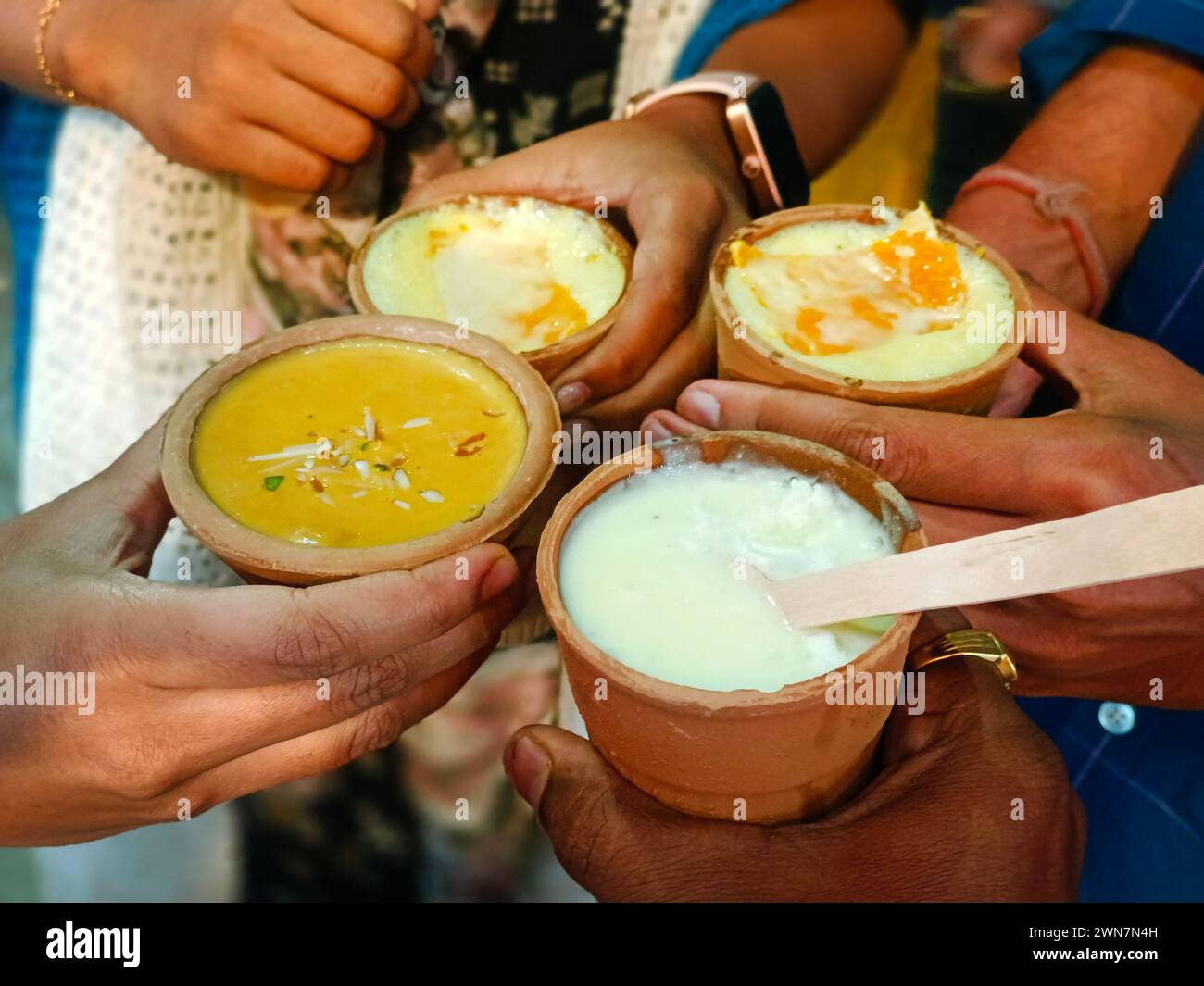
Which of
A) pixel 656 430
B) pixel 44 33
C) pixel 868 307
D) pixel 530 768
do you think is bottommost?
pixel 530 768

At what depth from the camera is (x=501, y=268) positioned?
183cm

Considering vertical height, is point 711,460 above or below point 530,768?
above

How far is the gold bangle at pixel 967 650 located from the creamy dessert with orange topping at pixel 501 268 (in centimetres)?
76

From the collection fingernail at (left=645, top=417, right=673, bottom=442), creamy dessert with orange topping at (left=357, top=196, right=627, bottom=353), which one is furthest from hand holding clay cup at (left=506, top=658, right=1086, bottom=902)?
creamy dessert with orange topping at (left=357, top=196, right=627, bottom=353)

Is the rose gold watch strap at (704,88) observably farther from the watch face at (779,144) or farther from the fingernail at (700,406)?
the fingernail at (700,406)

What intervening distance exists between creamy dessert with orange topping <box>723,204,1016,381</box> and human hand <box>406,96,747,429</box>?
0.13 m

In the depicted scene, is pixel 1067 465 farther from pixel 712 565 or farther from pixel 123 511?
pixel 123 511

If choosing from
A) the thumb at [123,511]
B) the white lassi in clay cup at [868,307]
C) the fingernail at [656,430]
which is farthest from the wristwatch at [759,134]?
the thumb at [123,511]

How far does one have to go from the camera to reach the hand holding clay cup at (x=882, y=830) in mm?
1116

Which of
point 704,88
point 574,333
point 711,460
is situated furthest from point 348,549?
point 704,88

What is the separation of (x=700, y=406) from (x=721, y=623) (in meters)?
0.40

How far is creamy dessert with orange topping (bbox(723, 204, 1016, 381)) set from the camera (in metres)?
1.47
